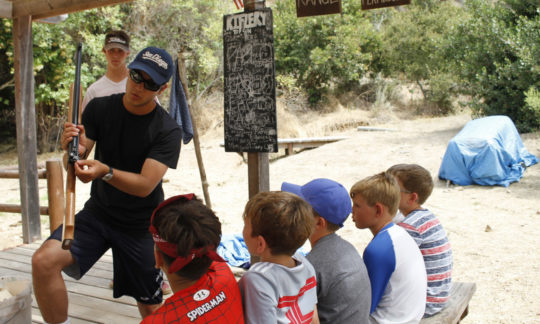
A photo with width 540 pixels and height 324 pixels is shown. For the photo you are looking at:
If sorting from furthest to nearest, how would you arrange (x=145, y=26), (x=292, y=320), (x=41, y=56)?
(x=145, y=26) → (x=41, y=56) → (x=292, y=320)

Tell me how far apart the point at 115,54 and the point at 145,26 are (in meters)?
14.1

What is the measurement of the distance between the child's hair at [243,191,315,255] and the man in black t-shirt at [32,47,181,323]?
80cm

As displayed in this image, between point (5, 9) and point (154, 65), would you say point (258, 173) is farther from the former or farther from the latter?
point (5, 9)

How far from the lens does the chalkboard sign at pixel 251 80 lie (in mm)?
3326

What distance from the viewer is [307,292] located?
188cm

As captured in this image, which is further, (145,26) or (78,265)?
(145,26)

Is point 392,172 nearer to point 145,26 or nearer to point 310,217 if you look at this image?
point 310,217

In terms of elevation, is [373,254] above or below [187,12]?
below

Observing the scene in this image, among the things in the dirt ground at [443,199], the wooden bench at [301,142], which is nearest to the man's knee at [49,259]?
the dirt ground at [443,199]

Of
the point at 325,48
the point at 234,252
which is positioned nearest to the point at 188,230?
the point at 234,252

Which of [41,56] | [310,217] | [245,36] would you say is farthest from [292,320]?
[41,56]

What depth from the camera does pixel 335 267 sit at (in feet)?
6.82

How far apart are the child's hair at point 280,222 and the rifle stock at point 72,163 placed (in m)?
0.79

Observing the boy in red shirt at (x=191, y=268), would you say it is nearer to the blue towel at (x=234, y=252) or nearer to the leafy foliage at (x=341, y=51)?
the blue towel at (x=234, y=252)
